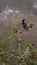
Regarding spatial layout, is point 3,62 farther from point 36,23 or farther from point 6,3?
point 6,3

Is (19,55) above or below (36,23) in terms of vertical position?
below

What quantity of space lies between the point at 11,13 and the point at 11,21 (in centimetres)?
36

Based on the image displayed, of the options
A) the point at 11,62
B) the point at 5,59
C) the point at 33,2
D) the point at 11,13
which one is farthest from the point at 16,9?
the point at 5,59

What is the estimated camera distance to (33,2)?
507 cm

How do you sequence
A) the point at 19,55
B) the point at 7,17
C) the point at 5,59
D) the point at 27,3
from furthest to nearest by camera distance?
the point at 27,3 < the point at 7,17 < the point at 5,59 < the point at 19,55

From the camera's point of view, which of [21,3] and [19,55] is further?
[21,3]

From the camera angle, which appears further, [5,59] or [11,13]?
[11,13]

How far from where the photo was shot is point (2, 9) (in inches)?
188

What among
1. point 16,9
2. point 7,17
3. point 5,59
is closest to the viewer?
point 5,59

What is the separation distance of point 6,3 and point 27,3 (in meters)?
0.46

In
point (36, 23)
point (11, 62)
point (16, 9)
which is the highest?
point (16, 9)

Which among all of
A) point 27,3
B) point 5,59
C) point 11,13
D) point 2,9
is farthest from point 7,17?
point 5,59

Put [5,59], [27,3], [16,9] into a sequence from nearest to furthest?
1. [5,59]
2. [16,9]
3. [27,3]

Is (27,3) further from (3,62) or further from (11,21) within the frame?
(3,62)
